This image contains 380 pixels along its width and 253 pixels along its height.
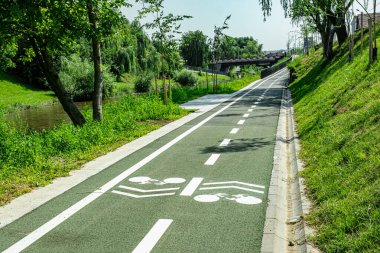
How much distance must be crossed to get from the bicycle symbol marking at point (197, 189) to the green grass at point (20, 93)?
40.0 metres

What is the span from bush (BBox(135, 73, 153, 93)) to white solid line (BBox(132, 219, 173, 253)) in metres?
47.4

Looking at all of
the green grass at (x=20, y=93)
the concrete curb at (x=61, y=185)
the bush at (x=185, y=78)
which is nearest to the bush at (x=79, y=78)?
the green grass at (x=20, y=93)

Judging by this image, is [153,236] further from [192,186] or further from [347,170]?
[347,170]

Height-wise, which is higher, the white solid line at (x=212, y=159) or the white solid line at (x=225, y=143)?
the white solid line at (x=212, y=159)

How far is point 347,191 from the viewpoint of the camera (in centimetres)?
584

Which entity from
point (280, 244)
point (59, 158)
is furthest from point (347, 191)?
point (59, 158)

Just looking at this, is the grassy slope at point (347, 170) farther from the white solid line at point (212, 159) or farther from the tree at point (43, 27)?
the tree at point (43, 27)

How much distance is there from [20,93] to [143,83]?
18176 millimetres

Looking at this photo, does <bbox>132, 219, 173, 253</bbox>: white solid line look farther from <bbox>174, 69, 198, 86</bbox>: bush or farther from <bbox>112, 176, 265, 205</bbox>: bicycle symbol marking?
<bbox>174, 69, 198, 86</bbox>: bush

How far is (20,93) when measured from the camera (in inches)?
2213

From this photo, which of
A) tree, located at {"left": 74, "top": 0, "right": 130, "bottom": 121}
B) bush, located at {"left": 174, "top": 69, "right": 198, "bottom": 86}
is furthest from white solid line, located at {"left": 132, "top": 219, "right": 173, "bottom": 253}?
bush, located at {"left": 174, "top": 69, "right": 198, "bottom": 86}

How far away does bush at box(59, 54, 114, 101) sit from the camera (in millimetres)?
45750

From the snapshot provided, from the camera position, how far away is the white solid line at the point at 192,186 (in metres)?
6.89

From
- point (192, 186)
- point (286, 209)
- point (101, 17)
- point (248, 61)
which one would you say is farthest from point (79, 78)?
point (248, 61)
